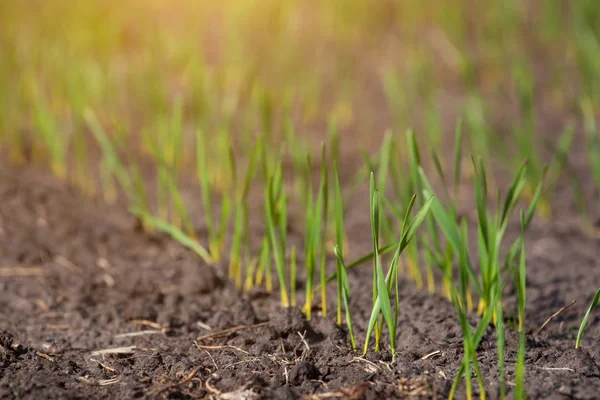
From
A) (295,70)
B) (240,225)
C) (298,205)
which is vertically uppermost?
A: (295,70)

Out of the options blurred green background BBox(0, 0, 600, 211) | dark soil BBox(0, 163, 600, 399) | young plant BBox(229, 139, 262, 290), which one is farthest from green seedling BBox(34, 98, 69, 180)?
young plant BBox(229, 139, 262, 290)

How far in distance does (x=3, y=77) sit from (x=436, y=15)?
8.20 feet

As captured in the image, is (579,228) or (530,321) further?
(579,228)

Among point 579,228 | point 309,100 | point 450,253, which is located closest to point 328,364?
point 450,253

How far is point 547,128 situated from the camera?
305 cm

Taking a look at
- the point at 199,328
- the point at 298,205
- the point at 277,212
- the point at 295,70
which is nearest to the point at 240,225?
the point at 277,212

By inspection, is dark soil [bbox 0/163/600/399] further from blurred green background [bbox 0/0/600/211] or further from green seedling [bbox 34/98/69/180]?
blurred green background [bbox 0/0/600/211]

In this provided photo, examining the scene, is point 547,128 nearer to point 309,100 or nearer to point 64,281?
point 309,100

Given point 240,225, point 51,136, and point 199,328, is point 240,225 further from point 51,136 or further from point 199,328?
point 51,136

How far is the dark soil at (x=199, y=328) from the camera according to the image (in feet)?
4.04

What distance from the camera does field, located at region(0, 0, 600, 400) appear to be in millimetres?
1298

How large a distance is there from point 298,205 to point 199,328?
41.8 inches

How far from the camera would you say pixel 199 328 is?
1.60 m

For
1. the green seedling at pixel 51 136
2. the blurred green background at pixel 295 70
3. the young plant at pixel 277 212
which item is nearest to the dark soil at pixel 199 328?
the young plant at pixel 277 212
